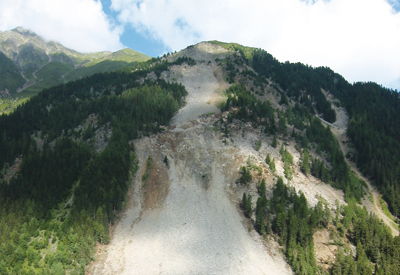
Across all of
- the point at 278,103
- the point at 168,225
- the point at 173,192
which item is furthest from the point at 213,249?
the point at 278,103

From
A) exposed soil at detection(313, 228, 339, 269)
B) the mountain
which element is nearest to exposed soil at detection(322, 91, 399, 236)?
the mountain

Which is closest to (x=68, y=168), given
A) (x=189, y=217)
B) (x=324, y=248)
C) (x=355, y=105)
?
(x=189, y=217)

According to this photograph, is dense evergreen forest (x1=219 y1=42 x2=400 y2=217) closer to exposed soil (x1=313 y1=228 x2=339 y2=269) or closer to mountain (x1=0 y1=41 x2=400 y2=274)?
mountain (x1=0 y1=41 x2=400 y2=274)

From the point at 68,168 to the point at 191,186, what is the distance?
32.9 m

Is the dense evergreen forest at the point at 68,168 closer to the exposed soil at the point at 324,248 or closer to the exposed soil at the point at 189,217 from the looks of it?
the exposed soil at the point at 189,217

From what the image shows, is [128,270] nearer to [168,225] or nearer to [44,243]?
[168,225]

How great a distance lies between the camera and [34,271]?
1703 inches

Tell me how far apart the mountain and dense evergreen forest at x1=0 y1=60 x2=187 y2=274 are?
310 millimetres

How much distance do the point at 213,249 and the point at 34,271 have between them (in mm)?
31209

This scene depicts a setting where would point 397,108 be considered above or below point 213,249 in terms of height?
above

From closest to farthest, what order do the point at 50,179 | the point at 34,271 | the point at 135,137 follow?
the point at 34,271
the point at 50,179
the point at 135,137

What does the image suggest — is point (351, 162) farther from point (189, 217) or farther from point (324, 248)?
point (189, 217)

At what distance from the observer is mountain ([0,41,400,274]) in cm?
4866

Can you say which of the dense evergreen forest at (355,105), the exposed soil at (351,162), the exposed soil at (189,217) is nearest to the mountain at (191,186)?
the exposed soil at (189,217)
